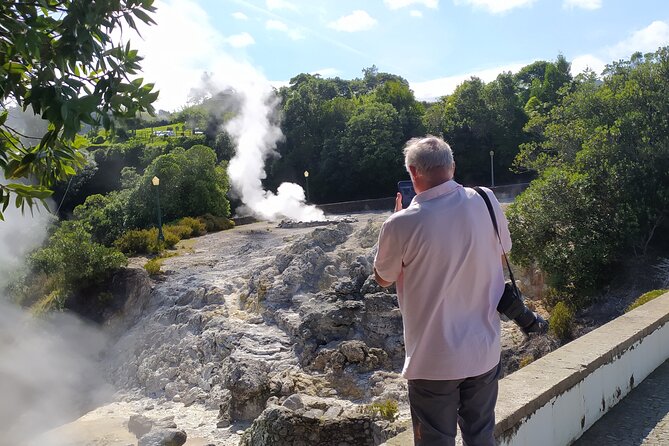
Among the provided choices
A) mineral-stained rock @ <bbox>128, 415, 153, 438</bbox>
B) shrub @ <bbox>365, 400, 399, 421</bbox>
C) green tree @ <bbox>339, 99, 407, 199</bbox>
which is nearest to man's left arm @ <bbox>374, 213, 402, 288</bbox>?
shrub @ <bbox>365, 400, 399, 421</bbox>

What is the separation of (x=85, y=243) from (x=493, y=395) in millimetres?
19707

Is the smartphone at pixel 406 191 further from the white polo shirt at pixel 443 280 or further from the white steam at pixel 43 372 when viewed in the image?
the white steam at pixel 43 372

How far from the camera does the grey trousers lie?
7.84 feet

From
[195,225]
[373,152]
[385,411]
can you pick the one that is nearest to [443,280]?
[385,411]

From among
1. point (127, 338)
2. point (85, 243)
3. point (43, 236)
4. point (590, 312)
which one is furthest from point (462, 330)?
point (43, 236)

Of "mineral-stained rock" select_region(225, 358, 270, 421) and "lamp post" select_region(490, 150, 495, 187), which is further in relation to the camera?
"lamp post" select_region(490, 150, 495, 187)

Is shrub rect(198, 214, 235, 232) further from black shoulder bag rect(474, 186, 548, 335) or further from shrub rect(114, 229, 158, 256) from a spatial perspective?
black shoulder bag rect(474, 186, 548, 335)

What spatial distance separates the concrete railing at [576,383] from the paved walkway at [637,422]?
5cm

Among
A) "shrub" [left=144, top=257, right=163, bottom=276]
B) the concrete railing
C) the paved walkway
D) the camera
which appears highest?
the camera

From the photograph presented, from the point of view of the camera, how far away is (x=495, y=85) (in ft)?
136

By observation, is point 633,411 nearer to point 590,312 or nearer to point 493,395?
point 493,395

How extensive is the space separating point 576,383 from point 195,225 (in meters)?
25.4

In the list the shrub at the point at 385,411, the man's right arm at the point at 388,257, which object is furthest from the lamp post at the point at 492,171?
the man's right arm at the point at 388,257

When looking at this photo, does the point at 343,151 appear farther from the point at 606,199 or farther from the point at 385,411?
the point at 385,411
